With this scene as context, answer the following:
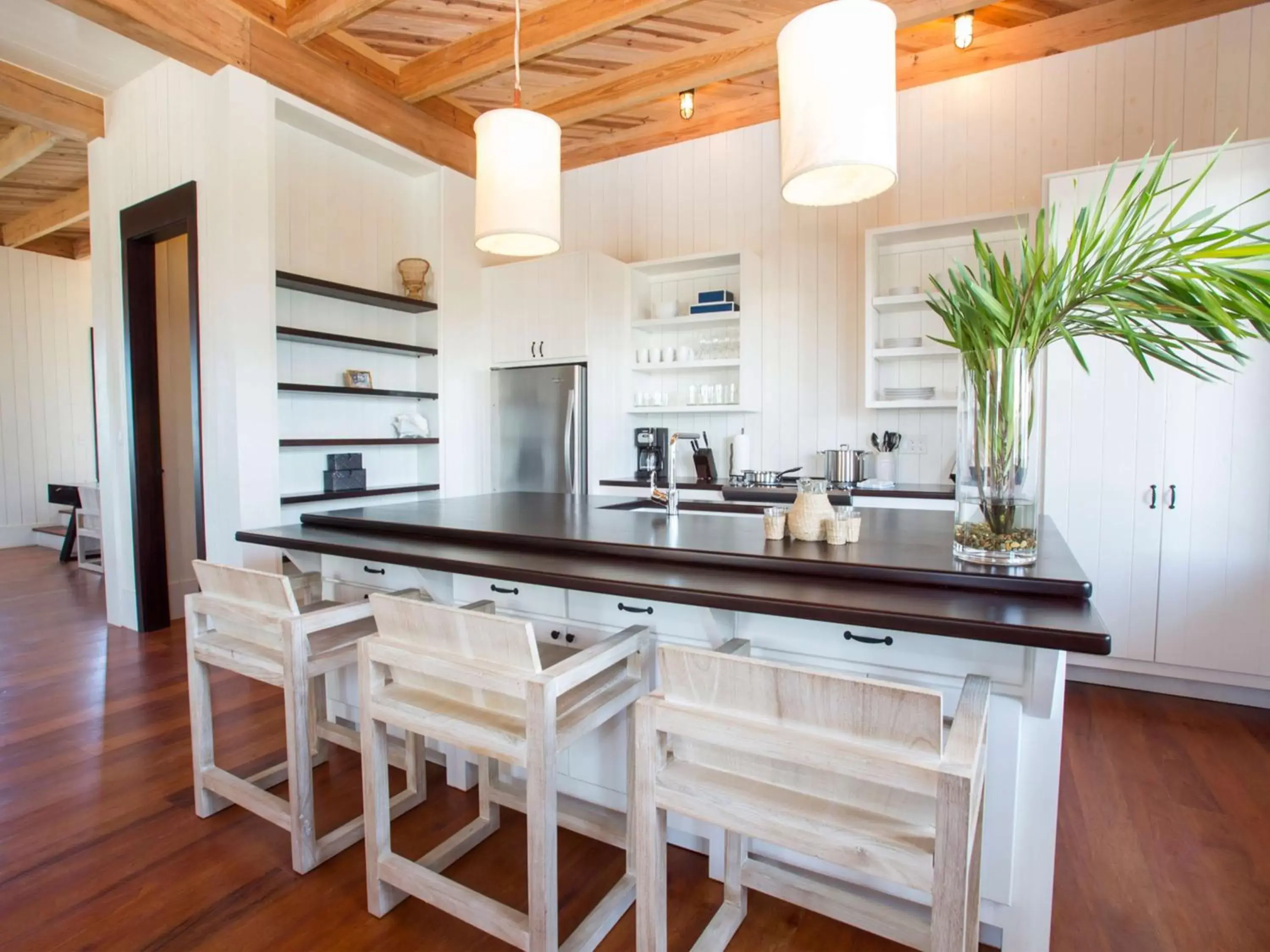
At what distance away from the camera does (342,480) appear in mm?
4047

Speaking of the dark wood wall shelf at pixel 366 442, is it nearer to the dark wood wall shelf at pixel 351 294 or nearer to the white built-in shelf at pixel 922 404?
the dark wood wall shelf at pixel 351 294

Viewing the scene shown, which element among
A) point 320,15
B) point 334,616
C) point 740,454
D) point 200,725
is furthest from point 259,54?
point 740,454

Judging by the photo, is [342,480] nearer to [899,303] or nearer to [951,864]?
[899,303]

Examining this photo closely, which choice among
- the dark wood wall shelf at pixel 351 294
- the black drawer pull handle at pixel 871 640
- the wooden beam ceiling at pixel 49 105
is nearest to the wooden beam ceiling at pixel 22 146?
the wooden beam ceiling at pixel 49 105

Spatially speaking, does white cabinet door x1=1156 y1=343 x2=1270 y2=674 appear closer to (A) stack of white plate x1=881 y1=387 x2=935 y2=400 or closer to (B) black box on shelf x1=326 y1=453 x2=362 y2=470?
(A) stack of white plate x1=881 y1=387 x2=935 y2=400

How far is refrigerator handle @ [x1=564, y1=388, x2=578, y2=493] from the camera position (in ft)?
14.4

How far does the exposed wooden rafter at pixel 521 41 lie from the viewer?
10.3 feet

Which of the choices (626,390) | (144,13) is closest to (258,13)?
(144,13)

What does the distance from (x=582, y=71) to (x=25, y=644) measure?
467 centimetres

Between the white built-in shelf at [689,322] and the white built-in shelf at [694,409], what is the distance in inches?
21.2

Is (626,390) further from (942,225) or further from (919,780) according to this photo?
(919,780)

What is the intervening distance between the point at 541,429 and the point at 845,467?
6.48 ft

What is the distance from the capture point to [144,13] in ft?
9.63

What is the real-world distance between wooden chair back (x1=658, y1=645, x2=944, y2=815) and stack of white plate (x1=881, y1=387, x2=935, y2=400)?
2.98m
